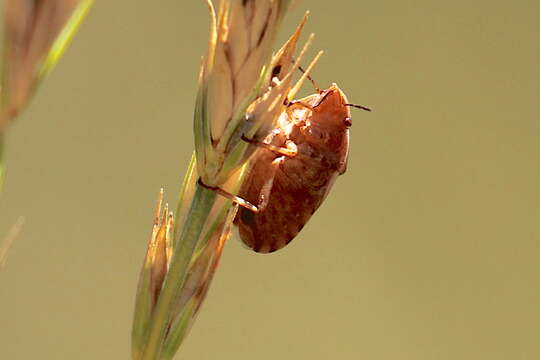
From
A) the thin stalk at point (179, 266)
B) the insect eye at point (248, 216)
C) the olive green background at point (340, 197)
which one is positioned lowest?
the olive green background at point (340, 197)

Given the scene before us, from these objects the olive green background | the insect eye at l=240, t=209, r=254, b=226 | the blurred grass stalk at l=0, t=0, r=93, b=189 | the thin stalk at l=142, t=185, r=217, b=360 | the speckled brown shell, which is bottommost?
the olive green background

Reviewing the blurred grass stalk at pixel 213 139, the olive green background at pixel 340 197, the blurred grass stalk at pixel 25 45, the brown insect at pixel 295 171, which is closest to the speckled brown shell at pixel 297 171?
the brown insect at pixel 295 171

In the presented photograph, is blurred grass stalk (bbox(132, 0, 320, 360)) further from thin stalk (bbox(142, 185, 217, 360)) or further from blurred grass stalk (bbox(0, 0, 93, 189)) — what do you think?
blurred grass stalk (bbox(0, 0, 93, 189))

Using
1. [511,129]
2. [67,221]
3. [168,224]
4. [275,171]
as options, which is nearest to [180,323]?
[168,224]

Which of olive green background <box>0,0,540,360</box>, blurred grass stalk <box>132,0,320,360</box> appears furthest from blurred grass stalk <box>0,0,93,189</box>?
olive green background <box>0,0,540,360</box>

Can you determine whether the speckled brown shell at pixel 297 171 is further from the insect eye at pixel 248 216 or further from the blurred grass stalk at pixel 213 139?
the blurred grass stalk at pixel 213 139

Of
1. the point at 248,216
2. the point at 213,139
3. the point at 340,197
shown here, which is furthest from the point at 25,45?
the point at 340,197

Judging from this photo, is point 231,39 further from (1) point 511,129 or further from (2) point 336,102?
(1) point 511,129
